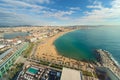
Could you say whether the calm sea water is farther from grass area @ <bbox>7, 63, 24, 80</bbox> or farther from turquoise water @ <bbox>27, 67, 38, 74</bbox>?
grass area @ <bbox>7, 63, 24, 80</bbox>

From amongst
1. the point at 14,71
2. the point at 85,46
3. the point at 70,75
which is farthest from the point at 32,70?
the point at 85,46

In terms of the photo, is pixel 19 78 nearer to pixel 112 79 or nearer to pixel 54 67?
pixel 54 67

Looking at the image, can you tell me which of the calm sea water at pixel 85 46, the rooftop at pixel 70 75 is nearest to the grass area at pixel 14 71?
the rooftop at pixel 70 75

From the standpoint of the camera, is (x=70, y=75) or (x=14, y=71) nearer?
(x=70, y=75)

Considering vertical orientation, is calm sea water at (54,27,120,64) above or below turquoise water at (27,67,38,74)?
above

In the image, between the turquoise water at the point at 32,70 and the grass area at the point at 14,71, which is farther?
the turquoise water at the point at 32,70

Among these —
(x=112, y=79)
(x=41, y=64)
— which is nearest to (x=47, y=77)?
(x=41, y=64)

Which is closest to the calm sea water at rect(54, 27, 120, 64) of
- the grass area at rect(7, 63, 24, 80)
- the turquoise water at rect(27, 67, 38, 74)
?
the turquoise water at rect(27, 67, 38, 74)

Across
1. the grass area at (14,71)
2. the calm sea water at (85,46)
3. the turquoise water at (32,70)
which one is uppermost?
the calm sea water at (85,46)

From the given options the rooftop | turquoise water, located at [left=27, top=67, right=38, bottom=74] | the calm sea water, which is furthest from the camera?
the calm sea water

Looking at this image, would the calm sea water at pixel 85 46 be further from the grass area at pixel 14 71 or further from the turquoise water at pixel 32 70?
the grass area at pixel 14 71

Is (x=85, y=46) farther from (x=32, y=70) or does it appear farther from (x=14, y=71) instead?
(x=14, y=71)
